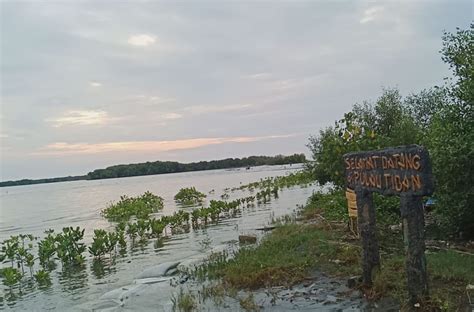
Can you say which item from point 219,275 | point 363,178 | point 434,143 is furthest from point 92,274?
point 434,143

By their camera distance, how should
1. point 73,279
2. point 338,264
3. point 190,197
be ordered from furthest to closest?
point 190,197 → point 73,279 → point 338,264

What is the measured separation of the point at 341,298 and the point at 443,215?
197 inches

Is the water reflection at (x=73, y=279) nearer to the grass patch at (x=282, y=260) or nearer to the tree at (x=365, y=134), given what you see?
the grass patch at (x=282, y=260)

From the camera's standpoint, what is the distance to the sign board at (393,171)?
225 inches

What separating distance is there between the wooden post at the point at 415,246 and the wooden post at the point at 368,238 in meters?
1.28

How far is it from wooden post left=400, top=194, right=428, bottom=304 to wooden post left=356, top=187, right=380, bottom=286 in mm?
1285

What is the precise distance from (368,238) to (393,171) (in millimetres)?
1644

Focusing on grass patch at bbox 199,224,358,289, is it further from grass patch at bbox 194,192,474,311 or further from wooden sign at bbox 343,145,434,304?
wooden sign at bbox 343,145,434,304

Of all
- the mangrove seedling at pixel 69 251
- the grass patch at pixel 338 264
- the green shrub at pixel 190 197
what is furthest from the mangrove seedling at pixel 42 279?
the green shrub at pixel 190 197

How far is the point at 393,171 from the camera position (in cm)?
639

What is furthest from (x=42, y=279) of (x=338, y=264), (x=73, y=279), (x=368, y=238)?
(x=368, y=238)

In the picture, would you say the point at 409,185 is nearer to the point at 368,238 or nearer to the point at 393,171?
the point at 393,171

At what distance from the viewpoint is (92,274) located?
1355cm

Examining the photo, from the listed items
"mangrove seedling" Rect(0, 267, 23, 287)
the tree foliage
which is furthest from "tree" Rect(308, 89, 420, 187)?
"mangrove seedling" Rect(0, 267, 23, 287)
